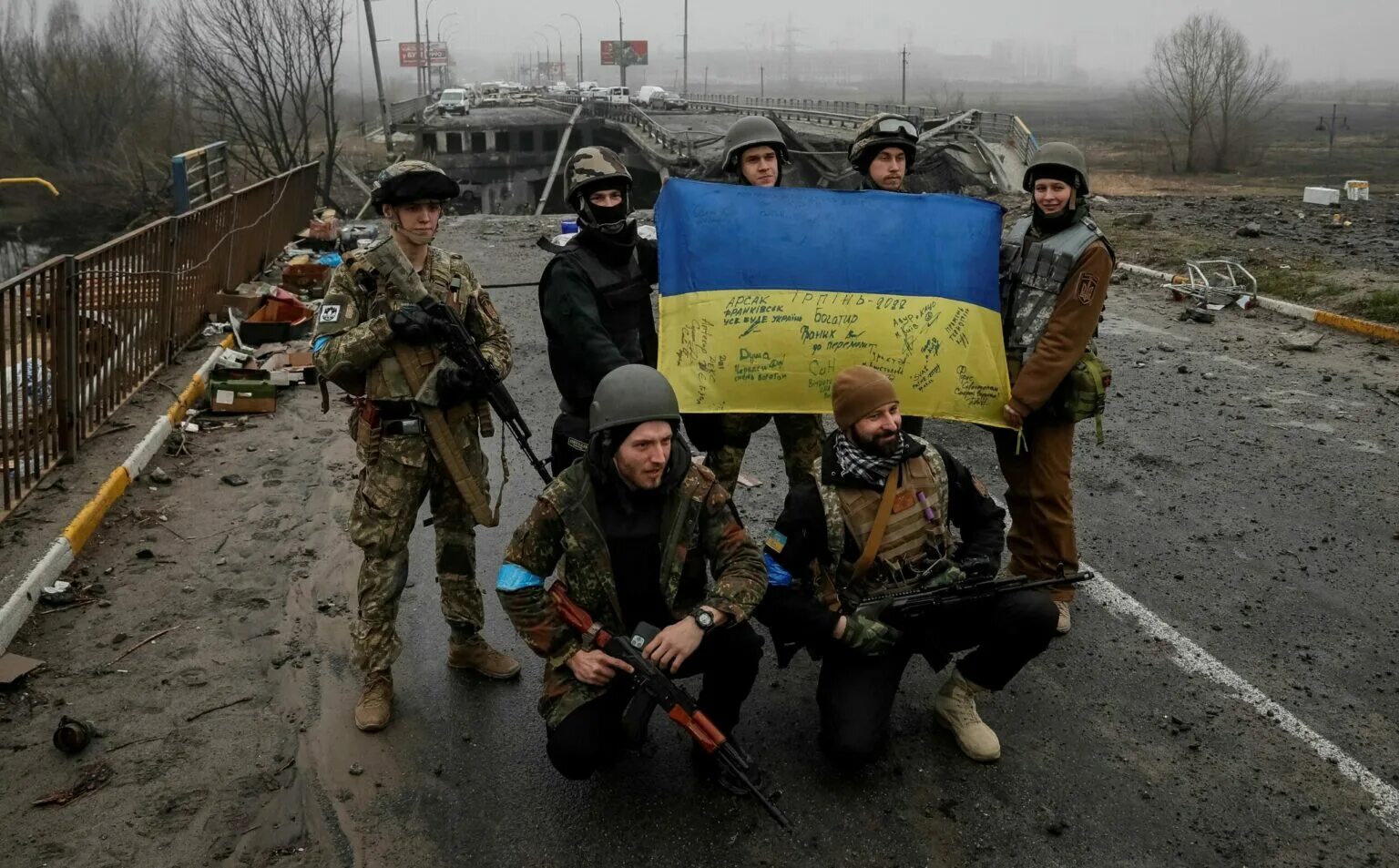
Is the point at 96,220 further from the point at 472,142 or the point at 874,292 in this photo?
the point at 874,292

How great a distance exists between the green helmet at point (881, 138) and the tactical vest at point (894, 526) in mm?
1550

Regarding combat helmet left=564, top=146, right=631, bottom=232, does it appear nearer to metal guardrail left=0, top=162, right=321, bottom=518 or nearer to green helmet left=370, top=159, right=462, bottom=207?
green helmet left=370, top=159, right=462, bottom=207

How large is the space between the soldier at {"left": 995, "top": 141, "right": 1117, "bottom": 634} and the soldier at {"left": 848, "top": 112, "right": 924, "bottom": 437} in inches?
20.2

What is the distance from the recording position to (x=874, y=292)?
446cm

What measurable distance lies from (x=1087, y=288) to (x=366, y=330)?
286 centimetres

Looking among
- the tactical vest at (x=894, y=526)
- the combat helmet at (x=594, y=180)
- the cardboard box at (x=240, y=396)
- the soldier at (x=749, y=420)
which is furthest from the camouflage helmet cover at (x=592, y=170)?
the cardboard box at (x=240, y=396)

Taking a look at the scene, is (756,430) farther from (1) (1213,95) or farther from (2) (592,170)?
(1) (1213,95)

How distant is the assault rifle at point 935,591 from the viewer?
354cm

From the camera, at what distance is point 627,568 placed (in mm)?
3449

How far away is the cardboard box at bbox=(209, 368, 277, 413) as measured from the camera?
25.7 ft

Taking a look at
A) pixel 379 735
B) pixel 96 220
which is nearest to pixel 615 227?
pixel 379 735

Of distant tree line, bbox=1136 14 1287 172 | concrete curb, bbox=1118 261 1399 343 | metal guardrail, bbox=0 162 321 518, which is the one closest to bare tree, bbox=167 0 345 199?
metal guardrail, bbox=0 162 321 518

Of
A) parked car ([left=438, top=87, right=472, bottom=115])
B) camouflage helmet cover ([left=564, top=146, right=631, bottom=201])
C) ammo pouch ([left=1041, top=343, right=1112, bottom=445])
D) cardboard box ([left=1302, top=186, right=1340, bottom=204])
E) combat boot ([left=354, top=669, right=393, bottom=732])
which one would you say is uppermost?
parked car ([left=438, top=87, right=472, bottom=115])

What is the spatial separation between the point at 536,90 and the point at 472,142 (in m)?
38.0
